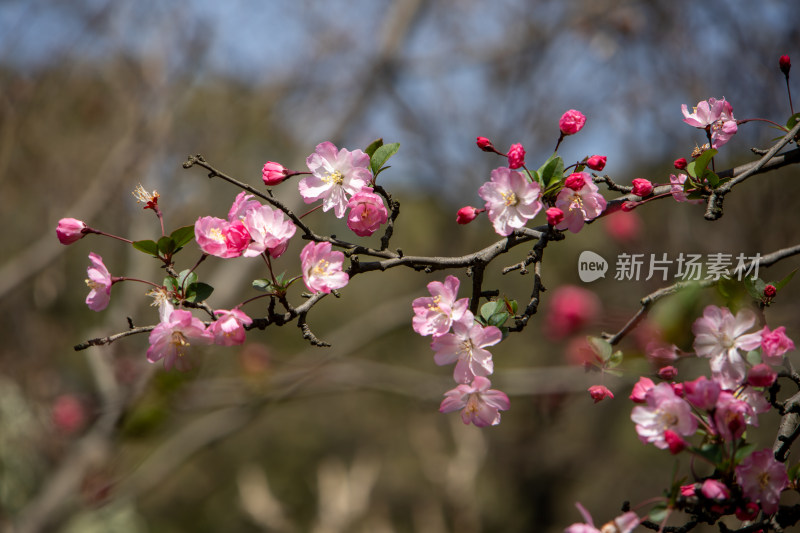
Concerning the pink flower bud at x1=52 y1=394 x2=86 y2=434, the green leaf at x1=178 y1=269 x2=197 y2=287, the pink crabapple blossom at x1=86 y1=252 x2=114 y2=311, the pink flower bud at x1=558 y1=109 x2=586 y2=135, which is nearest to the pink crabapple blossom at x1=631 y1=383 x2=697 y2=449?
the pink flower bud at x1=558 y1=109 x2=586 y2=135

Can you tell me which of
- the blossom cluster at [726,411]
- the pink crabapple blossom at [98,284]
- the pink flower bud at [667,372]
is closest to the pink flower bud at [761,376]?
the blossom cluster at [726,411]

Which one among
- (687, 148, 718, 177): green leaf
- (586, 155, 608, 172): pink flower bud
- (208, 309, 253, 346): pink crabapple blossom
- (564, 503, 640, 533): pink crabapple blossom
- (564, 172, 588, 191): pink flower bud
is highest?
(687, 148, 718, 177): green leaf

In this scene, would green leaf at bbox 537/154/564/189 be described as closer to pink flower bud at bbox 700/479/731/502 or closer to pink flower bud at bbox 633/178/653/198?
pink flower bud at bbox 633/178/653/198

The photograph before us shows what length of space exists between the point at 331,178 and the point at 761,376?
0.72 metres

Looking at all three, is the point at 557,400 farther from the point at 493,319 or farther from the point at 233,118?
the point at 493,319

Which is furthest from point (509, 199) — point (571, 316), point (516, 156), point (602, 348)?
point (571, 316)

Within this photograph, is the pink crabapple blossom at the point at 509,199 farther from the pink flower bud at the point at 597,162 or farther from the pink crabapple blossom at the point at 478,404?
the pink crabapple blossom at the point at 478,404

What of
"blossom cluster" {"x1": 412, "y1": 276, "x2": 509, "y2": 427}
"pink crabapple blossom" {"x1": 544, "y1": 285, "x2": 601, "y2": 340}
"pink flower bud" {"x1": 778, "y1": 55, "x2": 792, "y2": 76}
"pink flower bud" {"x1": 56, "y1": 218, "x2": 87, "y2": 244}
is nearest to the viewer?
"blossom cluster" {"x1": 412, "y1": 276, "x2": 509, "y2": 427}

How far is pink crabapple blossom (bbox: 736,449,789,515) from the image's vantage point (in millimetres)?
905

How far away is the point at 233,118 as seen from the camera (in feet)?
17.8

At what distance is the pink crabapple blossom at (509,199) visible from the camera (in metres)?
1.02

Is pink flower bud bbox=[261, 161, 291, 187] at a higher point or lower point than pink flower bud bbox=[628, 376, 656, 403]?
higher

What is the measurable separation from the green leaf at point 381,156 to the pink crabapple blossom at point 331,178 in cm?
1

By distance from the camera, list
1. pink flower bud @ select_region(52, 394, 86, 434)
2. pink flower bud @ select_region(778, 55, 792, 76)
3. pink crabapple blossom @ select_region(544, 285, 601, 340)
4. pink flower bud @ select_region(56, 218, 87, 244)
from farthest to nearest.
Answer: pink flower bud @ select_region(52, 394, 86, 434) → pink crabapple blossom @ select_region(544, 285, 601, 340) → pink flower bud @ select_region(778, 55, 792, 76) → pink flower bud @ select_region(56, 218, 87, 244)
